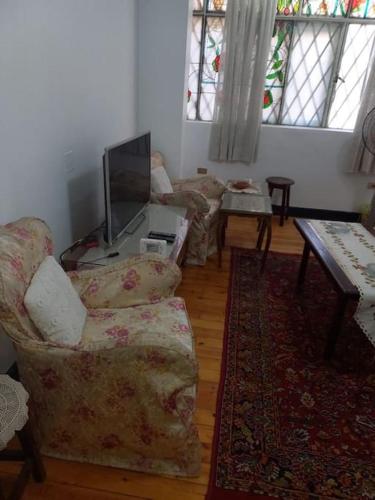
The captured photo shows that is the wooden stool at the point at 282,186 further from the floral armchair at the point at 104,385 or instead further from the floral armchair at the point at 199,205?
the floral armchair at the point at 104,385

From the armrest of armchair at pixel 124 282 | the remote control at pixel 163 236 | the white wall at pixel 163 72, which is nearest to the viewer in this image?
the armrest of armchair at pixel 124 282

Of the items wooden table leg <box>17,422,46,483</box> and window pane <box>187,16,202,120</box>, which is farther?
window pane <box>187,16,202,120</box>

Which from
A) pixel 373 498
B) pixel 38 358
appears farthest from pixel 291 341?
pixel 38 358

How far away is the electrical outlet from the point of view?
196 centimetres

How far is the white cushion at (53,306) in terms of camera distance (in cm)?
121

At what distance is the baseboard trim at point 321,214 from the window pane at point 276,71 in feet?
3.28

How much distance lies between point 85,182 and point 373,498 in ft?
6.91

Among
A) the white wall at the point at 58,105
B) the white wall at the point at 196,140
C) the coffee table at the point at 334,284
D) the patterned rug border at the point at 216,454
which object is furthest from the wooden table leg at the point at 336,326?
the white wall at the point at 196,140

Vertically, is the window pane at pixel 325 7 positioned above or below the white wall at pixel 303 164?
above

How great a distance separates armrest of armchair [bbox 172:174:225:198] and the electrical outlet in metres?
1.25

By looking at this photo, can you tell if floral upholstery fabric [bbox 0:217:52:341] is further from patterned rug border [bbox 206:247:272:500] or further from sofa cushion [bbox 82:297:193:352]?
patterned rug border [bbox 206:247:272:500]

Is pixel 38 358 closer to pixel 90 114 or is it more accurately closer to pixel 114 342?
pixel 114 342

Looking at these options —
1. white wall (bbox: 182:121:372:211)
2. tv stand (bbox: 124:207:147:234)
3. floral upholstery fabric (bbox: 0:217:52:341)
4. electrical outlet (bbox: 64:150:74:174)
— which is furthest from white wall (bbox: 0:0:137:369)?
white wall (bbox: 182:121:372:211)

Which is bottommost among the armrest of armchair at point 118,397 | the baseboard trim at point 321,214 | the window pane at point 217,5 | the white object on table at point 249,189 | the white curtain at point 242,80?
the baseboard trim at point 321,214
